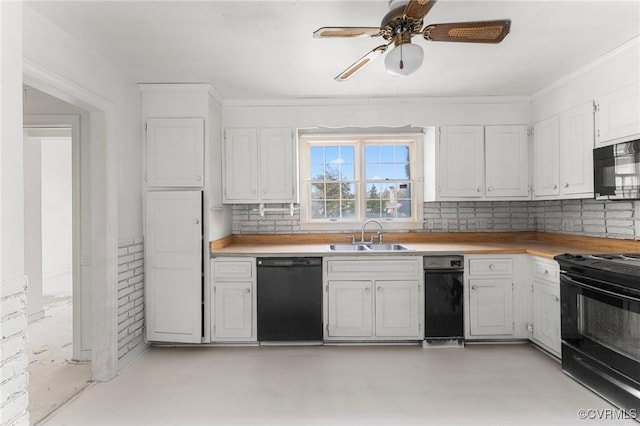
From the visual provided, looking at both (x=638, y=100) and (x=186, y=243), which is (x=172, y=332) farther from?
(x=638, y=100)

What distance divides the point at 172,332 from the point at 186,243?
2.73ft

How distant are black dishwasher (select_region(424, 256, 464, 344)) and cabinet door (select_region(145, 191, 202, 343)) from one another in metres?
2.13

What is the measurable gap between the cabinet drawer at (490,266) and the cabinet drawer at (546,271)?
20cm

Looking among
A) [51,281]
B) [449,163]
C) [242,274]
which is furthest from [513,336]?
[51,281]

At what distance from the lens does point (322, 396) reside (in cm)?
251

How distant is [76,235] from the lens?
3.21m

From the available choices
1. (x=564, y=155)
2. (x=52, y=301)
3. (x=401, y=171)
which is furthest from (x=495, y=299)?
(x=52, y=301)

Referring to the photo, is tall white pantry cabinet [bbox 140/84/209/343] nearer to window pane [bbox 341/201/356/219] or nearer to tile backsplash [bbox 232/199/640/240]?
tile backsplash [bbox 232/199/640/240]

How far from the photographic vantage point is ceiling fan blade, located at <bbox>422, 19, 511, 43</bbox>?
5.82ft

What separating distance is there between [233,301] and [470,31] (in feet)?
9.30

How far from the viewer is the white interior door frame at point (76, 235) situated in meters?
3.17

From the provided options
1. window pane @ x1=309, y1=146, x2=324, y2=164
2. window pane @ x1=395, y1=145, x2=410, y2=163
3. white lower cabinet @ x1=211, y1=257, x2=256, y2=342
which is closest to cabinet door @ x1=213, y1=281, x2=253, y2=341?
white lower cabinet @ x1=211, y1=257, x2=256, y2=342

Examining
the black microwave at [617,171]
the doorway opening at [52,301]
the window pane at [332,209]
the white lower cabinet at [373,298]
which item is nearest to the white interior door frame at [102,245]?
the doorway opening at [52,301]

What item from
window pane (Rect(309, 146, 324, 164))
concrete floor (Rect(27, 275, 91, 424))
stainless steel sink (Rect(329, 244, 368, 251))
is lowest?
concrete floor (Rect(27, 275, 91, 424))
